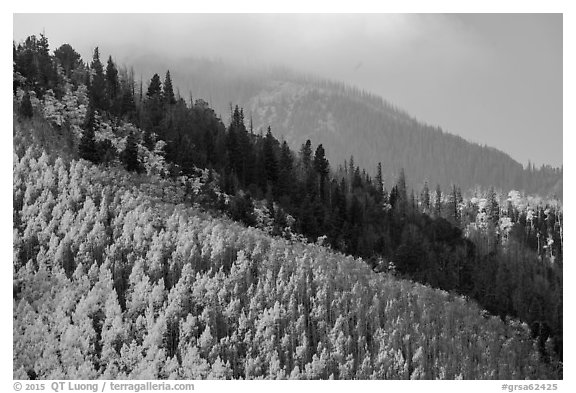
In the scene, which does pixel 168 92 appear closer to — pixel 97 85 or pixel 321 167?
pixel 97 85

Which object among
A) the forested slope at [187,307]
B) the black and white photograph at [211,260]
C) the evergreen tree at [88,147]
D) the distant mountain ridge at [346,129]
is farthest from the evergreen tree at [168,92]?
the distant mountain ridge at [346,129]

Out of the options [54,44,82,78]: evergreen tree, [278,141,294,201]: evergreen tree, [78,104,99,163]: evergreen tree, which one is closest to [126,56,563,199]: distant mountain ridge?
[54,44,82,78]: evergreen tree

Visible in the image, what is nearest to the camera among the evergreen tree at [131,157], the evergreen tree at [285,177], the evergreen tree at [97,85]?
the evergreen tree at [131,157]

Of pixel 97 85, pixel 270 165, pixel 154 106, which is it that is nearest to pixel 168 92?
pixel 154 106

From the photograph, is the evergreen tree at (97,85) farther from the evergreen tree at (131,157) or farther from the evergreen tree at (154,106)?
the evergreen tree at (131,157)

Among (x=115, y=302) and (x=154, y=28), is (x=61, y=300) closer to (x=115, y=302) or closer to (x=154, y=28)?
(x=115, y=302)

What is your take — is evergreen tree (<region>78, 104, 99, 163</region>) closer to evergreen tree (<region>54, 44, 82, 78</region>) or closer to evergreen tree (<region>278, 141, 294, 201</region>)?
evergreen tree (<region>54, 44, 82, 78</region>)
